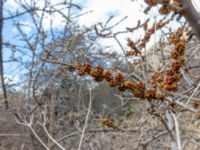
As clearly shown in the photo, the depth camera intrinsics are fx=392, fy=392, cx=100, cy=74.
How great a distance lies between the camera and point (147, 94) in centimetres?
151

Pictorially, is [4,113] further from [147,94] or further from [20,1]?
[147,94]

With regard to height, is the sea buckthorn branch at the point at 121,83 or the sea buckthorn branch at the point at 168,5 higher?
the sea buckthorn branch at the point at 168,5

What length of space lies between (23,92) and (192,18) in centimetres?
407

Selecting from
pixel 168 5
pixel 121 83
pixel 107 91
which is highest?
pixel 107 91

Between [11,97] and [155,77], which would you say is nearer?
[155,77]

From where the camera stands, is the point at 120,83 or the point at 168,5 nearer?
the point at 168,5

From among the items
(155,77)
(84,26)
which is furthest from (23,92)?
(155,77)

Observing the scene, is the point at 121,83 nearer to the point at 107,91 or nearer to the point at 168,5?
the point at 168,5

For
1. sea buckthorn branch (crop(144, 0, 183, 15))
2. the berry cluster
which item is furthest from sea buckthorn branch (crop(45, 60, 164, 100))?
sea buckthorn branch (crop(144, 0, 183, 15))

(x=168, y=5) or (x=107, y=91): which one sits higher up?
(x=107, y=91)

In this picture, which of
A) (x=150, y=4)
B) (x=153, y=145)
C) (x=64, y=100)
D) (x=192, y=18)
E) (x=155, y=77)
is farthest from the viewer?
(x=64, y=100)

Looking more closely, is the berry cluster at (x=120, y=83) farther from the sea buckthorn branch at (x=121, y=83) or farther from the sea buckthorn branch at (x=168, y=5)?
the sea buckthorn branch at (x=168, y=5)

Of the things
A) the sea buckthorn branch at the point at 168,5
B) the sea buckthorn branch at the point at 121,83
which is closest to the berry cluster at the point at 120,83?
the sea buckthorn branch at the point at 121,83

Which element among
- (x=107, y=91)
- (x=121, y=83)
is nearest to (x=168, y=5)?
(x=121, y=83)
